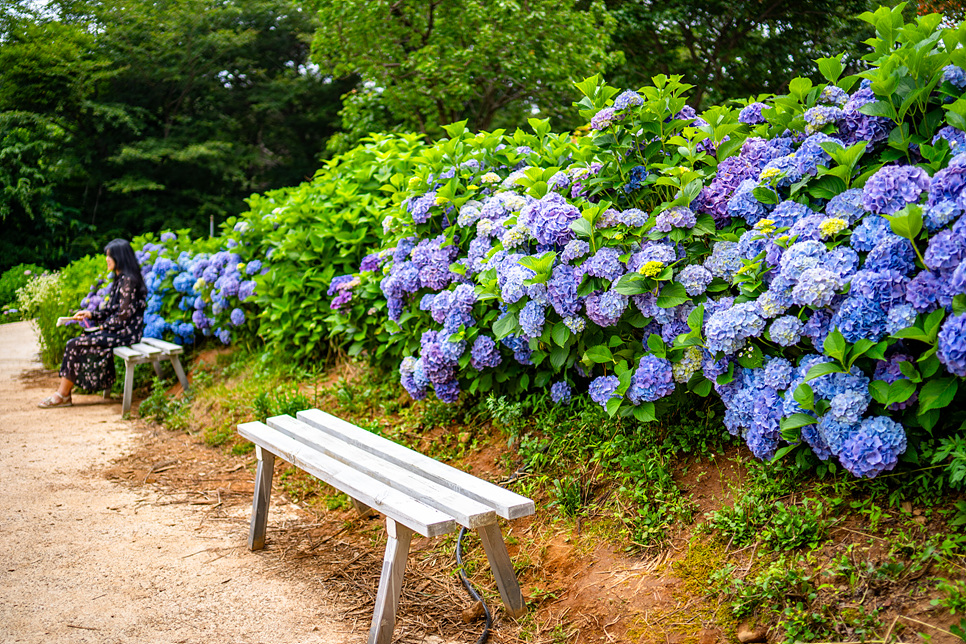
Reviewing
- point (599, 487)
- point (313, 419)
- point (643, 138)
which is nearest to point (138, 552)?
point (313, 419)

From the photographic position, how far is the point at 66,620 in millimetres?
2557

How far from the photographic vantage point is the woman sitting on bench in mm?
5945

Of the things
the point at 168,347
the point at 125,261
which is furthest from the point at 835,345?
the point at 125,261

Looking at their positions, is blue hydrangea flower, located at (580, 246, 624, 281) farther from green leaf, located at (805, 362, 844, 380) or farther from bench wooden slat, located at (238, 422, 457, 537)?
bench wooden slat, located at (238, 422, 457, 537)

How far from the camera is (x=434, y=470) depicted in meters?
2.58

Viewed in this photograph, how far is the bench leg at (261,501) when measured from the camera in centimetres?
314

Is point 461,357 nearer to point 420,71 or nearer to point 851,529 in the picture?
point 851,529

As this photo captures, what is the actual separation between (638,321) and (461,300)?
3.07 feet

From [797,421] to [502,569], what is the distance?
1.08 metres

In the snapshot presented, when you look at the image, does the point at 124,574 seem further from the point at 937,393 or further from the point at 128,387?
the point at 128,387

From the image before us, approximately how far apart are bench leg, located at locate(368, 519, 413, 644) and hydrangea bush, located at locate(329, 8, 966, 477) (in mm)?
956

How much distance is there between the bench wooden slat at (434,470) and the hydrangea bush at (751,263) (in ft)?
1.85

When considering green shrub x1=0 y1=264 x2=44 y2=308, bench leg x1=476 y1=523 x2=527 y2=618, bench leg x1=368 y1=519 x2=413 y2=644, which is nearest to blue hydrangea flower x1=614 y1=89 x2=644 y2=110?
bench leg x1=476 y1=523 x2=527 y2=618

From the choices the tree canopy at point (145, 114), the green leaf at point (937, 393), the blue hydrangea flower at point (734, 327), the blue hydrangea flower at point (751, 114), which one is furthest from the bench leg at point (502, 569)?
the tree canopy at point (145, 114)
